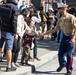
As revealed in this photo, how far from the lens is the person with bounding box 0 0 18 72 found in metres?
8.31

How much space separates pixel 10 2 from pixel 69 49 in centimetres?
190

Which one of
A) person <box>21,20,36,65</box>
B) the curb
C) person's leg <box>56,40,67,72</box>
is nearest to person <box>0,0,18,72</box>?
the curb

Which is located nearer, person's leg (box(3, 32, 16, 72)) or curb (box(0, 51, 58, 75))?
person's leg (box(3, 32, 16, 72))

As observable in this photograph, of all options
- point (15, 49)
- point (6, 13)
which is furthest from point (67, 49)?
point (6, 13)

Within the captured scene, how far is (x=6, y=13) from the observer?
8.37 metres

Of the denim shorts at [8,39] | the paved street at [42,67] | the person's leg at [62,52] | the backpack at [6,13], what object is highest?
the backpack at [6,13]

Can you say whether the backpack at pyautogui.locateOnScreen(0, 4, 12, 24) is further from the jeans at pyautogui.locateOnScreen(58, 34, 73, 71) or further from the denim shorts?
the jeans at pyautogui.locateOnScreen(58, 34, 73, 71)

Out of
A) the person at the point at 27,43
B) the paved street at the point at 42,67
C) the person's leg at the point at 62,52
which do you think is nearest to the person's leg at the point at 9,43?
the paved street at the point at 42,67

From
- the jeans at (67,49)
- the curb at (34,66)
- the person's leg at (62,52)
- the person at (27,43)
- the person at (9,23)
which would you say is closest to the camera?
the person at (9,23)

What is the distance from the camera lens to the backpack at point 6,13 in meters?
8.32

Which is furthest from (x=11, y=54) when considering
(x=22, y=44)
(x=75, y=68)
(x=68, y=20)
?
(x=75, y=68)

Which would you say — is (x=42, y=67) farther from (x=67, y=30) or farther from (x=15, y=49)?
(x=67, y=30)

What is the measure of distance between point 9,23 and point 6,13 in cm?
26

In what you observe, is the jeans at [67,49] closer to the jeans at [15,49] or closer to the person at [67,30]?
the person at [67,30]
